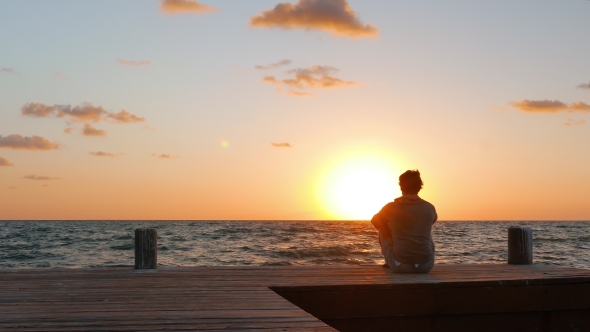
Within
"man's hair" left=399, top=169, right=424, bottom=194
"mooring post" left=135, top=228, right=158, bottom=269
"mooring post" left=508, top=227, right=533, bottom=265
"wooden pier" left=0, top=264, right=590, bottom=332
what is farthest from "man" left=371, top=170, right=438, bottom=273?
"mooring post" left=135, top=228, right=158, bottom=269

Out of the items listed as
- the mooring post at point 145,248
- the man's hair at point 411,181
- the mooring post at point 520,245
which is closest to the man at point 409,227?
the man's hair at point 411,181

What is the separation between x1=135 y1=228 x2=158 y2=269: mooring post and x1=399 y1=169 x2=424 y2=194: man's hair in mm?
3768

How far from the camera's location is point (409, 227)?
26.2 ft

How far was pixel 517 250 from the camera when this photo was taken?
33.1 feet

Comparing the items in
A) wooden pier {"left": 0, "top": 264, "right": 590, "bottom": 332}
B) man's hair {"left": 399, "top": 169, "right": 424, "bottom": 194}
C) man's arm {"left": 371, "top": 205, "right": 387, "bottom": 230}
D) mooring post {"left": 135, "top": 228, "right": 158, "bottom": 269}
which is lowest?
wooden pier {"left": 0, "top": 264, "right": 590, "bottom": 332}


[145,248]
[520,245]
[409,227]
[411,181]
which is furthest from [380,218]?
[145,248]

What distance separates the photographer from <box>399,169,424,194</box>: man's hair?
8070 millimetres

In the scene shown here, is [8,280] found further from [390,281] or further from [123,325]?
[390,281]

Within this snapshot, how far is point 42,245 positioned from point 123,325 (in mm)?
41045

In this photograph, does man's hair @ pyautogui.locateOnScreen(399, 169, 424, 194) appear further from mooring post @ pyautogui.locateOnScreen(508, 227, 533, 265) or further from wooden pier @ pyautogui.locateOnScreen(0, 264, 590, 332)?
mooring post @ pyautogui.locateOnScreen(508, 227, 533, 265)

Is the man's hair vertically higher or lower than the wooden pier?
higher

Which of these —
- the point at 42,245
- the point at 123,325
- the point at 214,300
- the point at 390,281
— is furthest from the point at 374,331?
the point at 42,245

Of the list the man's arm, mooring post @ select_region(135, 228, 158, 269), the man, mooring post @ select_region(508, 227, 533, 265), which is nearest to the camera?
the man

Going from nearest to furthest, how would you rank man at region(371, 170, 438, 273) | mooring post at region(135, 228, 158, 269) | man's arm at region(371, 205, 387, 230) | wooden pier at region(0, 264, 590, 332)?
wooden pier at region(0, 264, 590, 332) < man at region(371, 170, 438, 273) < man's arm at region(371, 205, 387, 230) < mooring post at region(135, 228, 158, 269)
